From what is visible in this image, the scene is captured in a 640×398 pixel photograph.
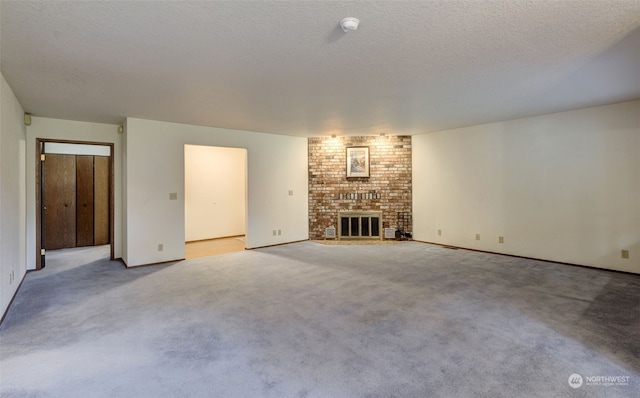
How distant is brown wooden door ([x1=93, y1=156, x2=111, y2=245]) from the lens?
6512 millimetres

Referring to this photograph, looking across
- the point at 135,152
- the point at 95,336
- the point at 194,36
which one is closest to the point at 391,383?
the point at 95,336

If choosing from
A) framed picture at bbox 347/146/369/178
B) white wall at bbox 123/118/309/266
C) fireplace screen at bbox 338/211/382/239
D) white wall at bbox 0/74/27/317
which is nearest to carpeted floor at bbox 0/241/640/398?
white wall at bbox 0/74/27/317

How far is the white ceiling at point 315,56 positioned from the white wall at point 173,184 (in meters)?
0.77

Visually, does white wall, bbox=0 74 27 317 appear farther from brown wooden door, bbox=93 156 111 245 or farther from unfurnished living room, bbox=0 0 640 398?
brown wooden door, bbox=93 156 111 245

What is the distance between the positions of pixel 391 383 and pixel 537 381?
91 cm

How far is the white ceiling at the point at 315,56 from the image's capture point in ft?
6.31

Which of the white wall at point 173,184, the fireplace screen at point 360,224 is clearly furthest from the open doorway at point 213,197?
the fireplace screen at point 360,224

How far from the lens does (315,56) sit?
2557 millimetres

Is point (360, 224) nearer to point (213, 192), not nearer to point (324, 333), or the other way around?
point (213, 192)

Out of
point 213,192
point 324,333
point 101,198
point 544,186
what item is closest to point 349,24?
point 324,333

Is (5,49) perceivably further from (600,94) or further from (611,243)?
(611,243)

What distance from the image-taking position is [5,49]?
238 cm

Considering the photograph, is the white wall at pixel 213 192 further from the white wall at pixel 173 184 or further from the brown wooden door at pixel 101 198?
the brown wooden door at pixel 101 198

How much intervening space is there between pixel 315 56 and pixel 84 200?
6.32m
